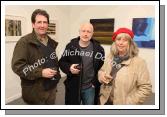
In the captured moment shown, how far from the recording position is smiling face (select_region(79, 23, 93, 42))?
4.19 feet

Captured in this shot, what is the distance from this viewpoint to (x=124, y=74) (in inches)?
49.8

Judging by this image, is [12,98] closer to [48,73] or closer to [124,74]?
[48,73]

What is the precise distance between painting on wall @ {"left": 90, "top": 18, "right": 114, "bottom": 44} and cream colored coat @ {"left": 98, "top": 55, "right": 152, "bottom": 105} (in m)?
0.12

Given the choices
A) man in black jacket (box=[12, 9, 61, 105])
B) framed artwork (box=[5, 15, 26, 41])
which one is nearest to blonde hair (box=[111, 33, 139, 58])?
man in black jacket (box=[12, 9, 61, 105])

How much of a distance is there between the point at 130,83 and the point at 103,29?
1.25 feet

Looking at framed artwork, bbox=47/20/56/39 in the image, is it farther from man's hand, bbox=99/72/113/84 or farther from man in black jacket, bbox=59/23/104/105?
man's hand, bbox=99/72/113/84

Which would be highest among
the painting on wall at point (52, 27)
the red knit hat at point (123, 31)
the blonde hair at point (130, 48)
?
the painting on wall at point (52, 27)

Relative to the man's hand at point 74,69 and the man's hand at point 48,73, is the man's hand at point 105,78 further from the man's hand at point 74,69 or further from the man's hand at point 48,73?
the man's hand at point 48,73

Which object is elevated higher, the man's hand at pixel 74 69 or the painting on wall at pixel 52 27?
the painting on wall at pixel 52 27

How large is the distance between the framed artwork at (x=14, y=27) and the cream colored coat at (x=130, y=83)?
0.57 meters

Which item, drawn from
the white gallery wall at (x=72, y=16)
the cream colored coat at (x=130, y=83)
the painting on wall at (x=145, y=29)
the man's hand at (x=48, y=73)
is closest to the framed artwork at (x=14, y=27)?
the white gallery wall at (x=72, y=16)

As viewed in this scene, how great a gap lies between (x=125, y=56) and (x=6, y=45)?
76 centimetres

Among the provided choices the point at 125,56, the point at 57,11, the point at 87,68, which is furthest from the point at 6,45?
the point at 125,56

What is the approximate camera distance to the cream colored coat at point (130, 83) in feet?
4.08
